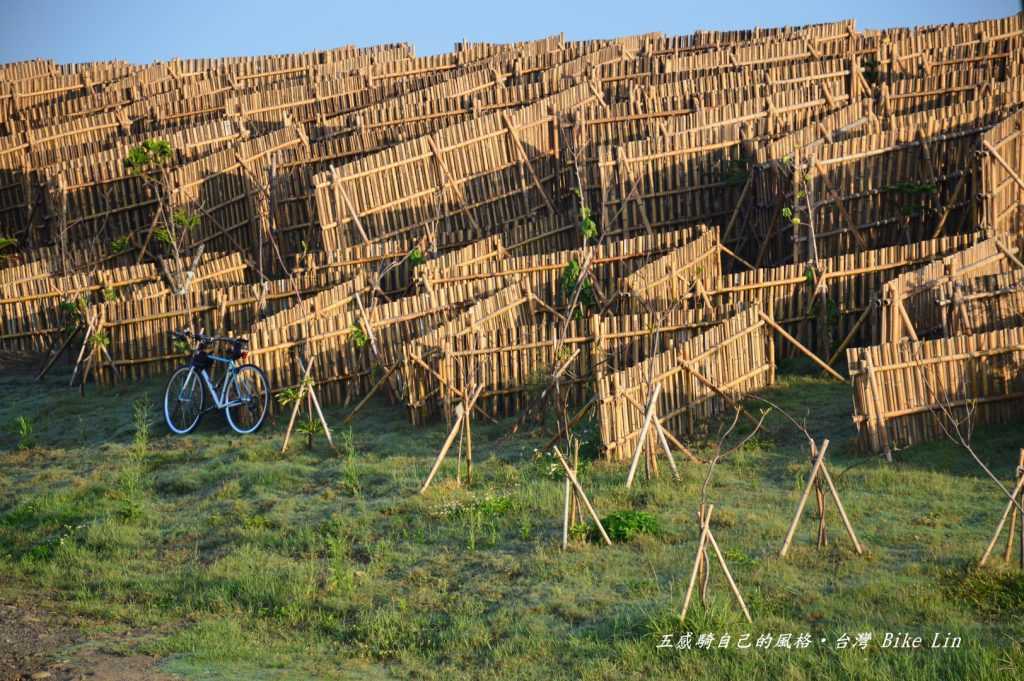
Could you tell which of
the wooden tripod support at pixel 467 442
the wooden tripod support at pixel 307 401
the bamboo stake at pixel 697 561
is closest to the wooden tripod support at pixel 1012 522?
the bamboo stake at pixel 697 561

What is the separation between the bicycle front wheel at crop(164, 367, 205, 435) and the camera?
16.2 metres

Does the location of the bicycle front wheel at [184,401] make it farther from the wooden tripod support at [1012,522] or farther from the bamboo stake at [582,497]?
the wooden tripod support at [1012,522]

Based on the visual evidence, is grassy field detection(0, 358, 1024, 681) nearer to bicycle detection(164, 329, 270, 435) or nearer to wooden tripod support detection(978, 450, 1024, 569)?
wooden tripod support detection(978, 450, 1024, 569)

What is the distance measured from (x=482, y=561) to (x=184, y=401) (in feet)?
21.1

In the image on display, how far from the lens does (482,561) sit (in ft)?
36.9

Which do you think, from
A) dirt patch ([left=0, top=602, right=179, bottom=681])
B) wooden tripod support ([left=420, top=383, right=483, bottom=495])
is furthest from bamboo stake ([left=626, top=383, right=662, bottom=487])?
dirt patch ([left=0, top=602, right=179, bottom=681])

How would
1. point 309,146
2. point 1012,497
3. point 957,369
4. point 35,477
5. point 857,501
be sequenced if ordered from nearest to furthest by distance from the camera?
point 1012,497 < point 857,501 < point 957,369 < point 35,477 < point 309,146

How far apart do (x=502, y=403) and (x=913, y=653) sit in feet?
25.1

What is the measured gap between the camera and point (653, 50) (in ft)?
101

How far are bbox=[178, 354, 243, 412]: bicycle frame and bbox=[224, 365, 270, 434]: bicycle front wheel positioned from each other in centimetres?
3

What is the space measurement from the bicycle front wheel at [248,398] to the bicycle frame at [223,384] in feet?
0.11

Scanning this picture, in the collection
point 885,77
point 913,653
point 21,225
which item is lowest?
point 913,653

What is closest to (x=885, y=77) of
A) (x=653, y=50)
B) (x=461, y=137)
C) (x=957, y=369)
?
(x=653, y=50)

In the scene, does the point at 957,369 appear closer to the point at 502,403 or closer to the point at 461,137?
the point at 502,403
